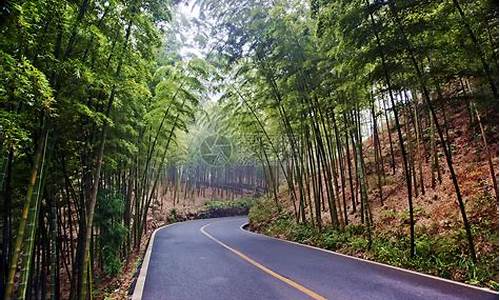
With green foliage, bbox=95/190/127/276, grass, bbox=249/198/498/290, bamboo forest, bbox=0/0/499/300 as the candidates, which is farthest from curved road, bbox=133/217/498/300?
green foliage, bbox=95/190/127/276

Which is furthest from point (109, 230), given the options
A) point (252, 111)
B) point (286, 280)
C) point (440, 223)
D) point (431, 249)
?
point (440, 223)

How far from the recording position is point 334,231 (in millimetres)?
7750

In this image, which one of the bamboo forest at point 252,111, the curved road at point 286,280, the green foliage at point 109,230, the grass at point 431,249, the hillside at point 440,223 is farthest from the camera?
the green foliage at point 109,230

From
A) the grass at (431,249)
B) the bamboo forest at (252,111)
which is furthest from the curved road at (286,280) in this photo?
the grass at (431,249)

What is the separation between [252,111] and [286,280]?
744 cm

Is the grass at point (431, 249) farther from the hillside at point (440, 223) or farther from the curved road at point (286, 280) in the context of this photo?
the curved road at point (286, 280)

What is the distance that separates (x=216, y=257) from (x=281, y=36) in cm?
467

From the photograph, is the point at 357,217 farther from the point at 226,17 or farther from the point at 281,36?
the point at 226,17

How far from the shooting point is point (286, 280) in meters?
4.23

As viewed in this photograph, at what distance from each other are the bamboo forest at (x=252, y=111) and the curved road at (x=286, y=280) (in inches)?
1.6

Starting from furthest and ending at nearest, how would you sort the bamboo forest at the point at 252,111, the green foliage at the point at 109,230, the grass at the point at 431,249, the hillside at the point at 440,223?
the green foliage at the point at 109,230 → the hillside at the point at 440,223 → the grass at the point at 431,249 → the bamboo forest at the point at 252,111

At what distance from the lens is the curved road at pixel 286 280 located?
3.54 m

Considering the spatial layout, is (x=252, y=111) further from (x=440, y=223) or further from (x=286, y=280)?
(x=286, y=280)

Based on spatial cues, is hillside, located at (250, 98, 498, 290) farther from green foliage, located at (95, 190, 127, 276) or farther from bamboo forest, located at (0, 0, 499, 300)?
green foliage, located at (95, 190, 127, 276)
